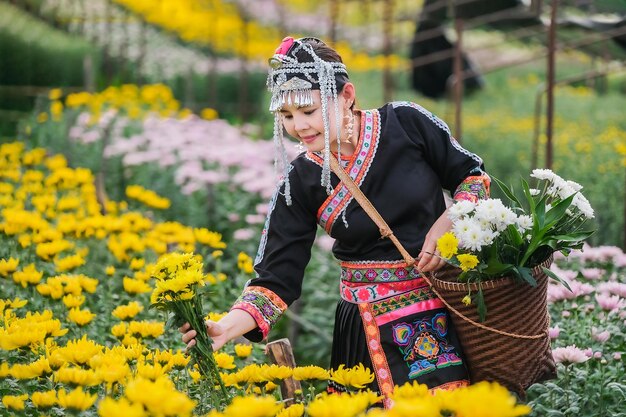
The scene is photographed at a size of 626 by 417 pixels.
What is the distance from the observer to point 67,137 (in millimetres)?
6184

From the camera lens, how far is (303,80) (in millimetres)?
2244

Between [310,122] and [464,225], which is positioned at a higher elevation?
[310,122]

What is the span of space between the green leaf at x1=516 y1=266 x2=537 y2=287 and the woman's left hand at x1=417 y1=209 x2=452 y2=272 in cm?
21

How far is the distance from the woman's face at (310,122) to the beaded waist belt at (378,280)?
345 millimetres

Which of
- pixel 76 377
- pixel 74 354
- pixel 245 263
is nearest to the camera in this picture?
pixel 76 377

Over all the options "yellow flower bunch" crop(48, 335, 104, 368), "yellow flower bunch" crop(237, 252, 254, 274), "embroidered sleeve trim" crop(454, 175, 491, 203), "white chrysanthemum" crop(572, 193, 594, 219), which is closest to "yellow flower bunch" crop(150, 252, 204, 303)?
"yellow flower bunch" crop(48, 335, 104, 368)

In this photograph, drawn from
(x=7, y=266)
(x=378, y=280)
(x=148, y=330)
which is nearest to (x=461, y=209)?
(x=378, y=280)

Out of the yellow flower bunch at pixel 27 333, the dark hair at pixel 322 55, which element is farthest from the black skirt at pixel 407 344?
the yellow flower bunch at pixel 27 333

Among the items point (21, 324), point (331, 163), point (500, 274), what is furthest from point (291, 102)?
point (21, 324)

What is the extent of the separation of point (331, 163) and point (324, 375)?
2.27ft

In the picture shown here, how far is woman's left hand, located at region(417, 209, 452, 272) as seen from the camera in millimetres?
2180

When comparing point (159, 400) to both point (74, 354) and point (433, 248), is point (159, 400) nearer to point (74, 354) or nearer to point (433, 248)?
point (74, 354)

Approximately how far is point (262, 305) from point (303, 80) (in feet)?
1.95

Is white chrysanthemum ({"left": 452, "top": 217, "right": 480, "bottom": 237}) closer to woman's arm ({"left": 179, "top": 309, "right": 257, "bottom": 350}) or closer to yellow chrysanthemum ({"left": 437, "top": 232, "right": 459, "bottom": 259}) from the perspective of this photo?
yellow chrysanthemum ({"left": 437, "top": 232, "right": 459, "bottom": 259})
